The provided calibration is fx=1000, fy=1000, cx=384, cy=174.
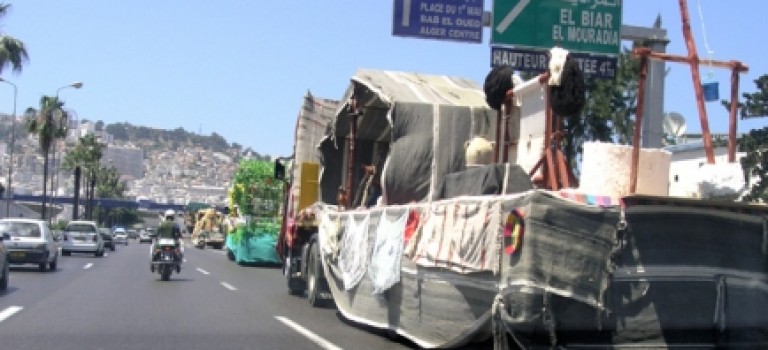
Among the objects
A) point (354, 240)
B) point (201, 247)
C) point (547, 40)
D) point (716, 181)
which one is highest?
point (547, 40)

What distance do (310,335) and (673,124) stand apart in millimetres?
6657

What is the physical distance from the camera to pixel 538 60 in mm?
16781

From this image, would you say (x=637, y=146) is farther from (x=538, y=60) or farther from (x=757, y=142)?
(x=757, y=142)

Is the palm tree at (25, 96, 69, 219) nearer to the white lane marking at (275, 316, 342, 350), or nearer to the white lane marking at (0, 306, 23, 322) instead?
the white lane marking at (0, 306, 23, 322)

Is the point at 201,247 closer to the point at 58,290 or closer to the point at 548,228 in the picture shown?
the point at 58,290

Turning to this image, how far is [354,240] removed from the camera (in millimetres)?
14500

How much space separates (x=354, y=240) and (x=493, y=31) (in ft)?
15.1

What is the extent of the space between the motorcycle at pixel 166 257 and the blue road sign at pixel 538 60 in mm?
11589

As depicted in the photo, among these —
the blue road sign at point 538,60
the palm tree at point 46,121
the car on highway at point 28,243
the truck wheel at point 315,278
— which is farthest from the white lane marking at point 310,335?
the palm tree at point 46,121

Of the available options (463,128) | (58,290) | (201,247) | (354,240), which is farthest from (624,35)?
(201,247)

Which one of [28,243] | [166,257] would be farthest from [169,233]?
[28,243]

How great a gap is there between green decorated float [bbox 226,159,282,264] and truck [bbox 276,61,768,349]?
23180 mm

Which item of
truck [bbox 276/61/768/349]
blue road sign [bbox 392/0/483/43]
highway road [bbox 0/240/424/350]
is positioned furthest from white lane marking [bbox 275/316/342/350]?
blue road sign [bbox 392/0/483/43]

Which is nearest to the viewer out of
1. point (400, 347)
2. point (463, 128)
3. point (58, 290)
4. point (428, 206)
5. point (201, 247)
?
point (428, 206)
